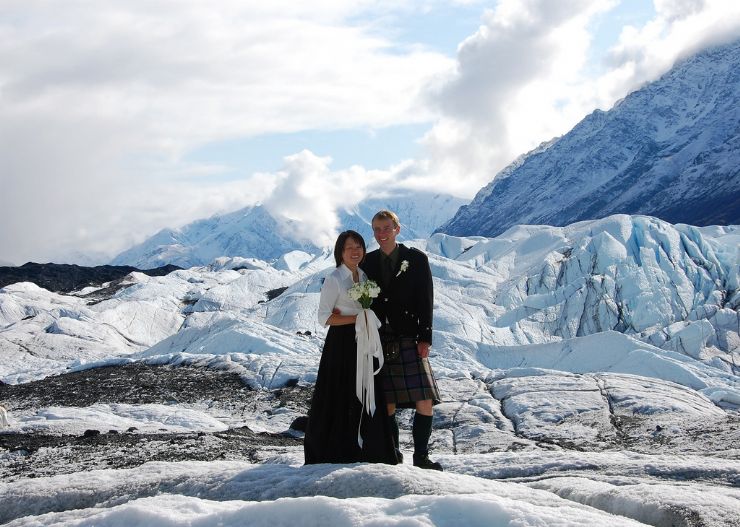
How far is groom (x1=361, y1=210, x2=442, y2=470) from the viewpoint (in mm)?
7164

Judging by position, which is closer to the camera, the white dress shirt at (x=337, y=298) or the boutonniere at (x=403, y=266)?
the white dress shirt at (x=337, y=298)

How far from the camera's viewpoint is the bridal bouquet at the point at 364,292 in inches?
265

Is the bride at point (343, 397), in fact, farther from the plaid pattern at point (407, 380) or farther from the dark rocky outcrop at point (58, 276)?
the dark rocky outcrop at point (58, 276)

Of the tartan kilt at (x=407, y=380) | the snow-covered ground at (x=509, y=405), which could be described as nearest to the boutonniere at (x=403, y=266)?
the tartan kilt at (x=407, y=380)

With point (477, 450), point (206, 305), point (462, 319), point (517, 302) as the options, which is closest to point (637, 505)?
point (477, 450)

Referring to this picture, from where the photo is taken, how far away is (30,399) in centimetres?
2045

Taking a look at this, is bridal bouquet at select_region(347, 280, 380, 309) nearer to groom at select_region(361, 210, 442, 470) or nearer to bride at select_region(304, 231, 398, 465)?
bride at select_region(304, 231, 398, 465)

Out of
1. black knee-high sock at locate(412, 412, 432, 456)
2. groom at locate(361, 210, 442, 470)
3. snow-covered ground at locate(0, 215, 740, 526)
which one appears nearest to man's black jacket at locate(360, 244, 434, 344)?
groom at locate(361, 210, 442, 470)

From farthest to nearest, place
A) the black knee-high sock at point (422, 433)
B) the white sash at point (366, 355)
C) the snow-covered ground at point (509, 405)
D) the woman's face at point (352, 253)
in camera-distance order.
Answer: the black knee-high sock at point (422, 433), the woman's face at point (352, 253), the white sash at point (366, 355), the snow-covered ground at point (509, 405)

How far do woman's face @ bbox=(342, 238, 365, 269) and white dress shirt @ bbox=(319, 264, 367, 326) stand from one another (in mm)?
124

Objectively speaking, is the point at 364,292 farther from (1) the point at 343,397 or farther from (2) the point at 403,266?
(1) the point at 343,397

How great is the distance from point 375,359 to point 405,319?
499mm

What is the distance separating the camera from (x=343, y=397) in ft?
22.9

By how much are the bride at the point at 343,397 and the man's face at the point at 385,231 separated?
250 millimetres
